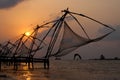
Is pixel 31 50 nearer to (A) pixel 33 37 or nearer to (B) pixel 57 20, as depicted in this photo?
(A) pixel 33 37

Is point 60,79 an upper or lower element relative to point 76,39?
lower

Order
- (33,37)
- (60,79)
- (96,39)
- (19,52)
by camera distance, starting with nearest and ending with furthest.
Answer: (96,39) → (60,79) → (33,37) → (19,52)

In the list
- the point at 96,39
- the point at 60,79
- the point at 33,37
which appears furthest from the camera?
the point at 33,37

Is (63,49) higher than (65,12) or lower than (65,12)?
lower

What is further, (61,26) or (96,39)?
(61,26)

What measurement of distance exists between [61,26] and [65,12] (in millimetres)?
2215

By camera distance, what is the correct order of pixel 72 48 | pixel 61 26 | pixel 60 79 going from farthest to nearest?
pixel 60 79 < pixel 61 26 < pixel 72 48

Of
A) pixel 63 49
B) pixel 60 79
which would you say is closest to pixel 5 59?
pixel 60 79

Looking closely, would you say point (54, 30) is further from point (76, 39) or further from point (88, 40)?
point (88, 40)

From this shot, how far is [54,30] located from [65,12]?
10.6 feet

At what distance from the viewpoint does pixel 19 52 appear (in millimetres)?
60750

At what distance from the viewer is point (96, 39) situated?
28.4 metres

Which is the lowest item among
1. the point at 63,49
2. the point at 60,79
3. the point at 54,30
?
the point at 60,79

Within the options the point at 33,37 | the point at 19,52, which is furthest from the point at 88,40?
the point at 19,52
